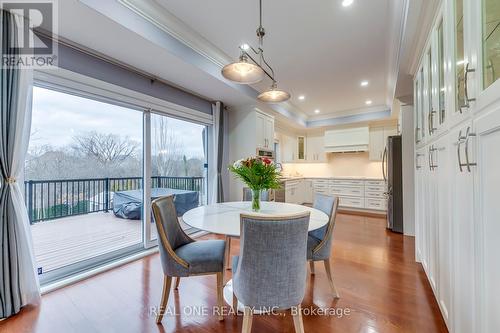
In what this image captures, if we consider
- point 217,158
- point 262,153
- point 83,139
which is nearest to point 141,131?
point 83,139

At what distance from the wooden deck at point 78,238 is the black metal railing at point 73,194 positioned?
0.48 ft

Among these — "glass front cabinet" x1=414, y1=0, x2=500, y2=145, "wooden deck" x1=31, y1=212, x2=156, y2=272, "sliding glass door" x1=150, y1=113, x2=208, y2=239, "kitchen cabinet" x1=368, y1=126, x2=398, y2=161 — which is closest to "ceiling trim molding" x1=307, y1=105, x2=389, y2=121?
"kitchen cabinet" x1=368, y1=126, x2=398, y2=161

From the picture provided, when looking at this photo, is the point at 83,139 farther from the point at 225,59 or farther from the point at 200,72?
the point at 225,59

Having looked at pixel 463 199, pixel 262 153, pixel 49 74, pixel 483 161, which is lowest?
pixel 463 199

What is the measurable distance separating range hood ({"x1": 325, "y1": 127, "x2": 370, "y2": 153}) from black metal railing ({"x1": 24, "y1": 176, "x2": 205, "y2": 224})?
15.5 feet

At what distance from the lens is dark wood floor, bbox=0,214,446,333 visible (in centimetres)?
167

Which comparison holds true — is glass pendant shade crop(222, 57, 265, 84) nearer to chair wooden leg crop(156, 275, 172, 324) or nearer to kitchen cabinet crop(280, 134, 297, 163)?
chair wooden leg crop(156, 275, 172, 324)

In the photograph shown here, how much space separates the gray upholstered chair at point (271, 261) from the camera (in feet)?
4.02

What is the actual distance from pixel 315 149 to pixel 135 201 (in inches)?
208

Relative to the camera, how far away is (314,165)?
709 centimetres

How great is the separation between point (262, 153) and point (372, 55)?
8.09ft

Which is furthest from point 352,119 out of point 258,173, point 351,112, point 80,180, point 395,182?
point 80,180

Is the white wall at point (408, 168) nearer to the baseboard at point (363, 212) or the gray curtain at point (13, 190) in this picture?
the baseboard at point (363, 212)

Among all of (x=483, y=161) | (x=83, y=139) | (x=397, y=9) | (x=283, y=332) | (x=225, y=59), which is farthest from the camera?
(x=225, y=59)
